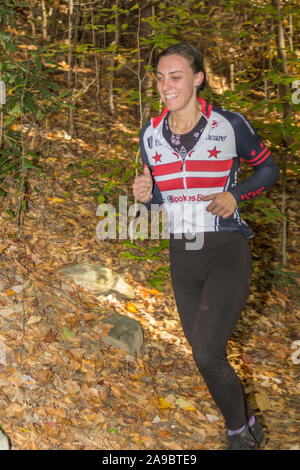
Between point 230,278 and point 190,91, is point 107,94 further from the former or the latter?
point 230,278

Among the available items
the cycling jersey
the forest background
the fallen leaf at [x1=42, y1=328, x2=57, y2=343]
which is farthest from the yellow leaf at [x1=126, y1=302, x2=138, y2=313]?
the cycling jersey

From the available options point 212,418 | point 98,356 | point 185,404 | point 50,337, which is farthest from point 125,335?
point 212,418

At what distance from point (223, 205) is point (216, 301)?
57 centimetres

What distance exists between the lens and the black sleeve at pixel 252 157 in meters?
2.85

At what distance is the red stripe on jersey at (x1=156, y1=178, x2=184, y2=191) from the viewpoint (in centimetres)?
291

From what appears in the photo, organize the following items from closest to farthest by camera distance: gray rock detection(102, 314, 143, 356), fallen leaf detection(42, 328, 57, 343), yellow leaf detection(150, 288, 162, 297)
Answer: fallen leaf detection(42, 328, 57, 343)
gray rock detection(102, 314, 143, 356)
yellow leaf detection(150, 288, 162, 297)

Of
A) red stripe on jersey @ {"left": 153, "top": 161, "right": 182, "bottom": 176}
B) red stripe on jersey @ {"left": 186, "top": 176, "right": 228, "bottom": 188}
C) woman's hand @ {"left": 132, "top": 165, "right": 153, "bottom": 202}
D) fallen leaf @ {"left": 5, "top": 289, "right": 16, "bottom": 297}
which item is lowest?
fallen leaf @ {"left": 5, "top": 289, "right": 16, "bottom": 297}

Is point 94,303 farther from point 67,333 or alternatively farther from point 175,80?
point 175,80

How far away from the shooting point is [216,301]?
105 inches

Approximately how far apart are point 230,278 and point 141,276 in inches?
120

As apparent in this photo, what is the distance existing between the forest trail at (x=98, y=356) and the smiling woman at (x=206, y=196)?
103cm

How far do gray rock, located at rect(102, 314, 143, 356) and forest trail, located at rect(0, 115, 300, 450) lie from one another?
0.08m

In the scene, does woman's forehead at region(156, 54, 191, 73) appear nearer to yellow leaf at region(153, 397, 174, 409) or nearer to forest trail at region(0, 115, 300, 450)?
forest trail at region(0, 115, 300, 450)

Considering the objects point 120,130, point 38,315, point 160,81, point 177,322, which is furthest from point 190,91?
point 120,130
